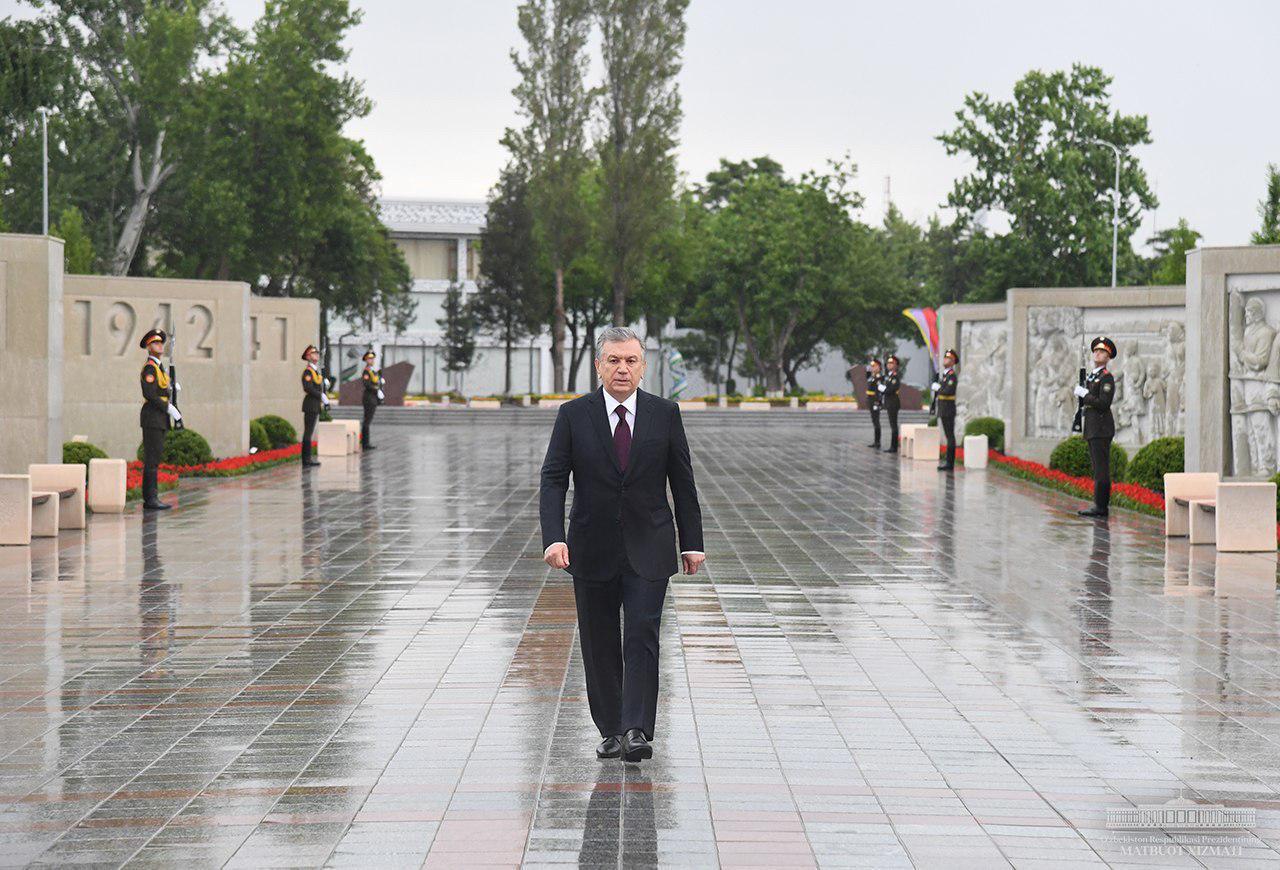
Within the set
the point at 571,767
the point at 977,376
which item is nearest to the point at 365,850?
the point at 571,767

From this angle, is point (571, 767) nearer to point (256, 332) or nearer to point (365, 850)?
point (365, 850)

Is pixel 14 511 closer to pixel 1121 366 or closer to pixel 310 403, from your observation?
pixel 310 403

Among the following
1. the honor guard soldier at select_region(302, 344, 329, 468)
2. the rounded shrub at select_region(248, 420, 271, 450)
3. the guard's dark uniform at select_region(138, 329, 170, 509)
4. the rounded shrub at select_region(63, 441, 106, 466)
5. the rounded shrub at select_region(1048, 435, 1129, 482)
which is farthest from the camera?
the rounded shrub at select_region(248, 420, 271, 450)

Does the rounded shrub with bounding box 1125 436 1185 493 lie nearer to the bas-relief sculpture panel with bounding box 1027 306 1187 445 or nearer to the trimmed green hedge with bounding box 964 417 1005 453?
the bas-relief sculpture panel with bounding box 1027 306 1187 445

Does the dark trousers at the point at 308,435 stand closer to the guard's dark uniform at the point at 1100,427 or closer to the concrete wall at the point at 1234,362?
the guard's dark uniform at the point at 1100,427

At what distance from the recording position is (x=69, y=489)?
1638cm

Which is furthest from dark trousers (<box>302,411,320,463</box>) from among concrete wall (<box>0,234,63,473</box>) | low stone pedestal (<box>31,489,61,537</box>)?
low stone pedestal (<box>31,489,61,537</box>)

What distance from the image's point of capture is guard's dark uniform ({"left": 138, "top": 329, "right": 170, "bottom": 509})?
18.4 m

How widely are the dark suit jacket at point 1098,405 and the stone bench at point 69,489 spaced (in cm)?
1073

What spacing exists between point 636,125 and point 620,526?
178 ft

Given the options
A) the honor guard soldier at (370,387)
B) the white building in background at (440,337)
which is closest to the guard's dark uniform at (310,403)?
the honor guard soldier at (370,387)

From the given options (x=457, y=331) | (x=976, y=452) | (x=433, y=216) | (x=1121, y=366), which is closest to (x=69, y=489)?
(x=1121, y=366)

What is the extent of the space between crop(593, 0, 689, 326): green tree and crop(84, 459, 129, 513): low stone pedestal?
4338cm

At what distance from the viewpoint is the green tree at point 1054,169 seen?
5797cm
